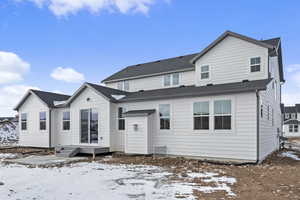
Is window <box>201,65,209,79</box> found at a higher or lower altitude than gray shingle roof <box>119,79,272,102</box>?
higher

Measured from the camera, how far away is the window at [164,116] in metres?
12.9

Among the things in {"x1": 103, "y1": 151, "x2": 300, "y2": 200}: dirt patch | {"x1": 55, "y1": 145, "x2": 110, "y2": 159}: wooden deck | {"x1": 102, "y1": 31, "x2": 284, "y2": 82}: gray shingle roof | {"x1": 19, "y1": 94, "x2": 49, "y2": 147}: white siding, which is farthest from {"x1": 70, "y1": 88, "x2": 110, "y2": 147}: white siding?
{"x1": 102, "y1": 31, "x2": 284, "y2": 82}: gray shingle roof

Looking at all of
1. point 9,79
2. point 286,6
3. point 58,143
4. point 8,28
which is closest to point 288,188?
point 286,6

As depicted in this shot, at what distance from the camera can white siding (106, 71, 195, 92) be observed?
1753 centimetres

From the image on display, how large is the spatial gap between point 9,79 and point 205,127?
915 inches

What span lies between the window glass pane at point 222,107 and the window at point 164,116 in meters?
2.65

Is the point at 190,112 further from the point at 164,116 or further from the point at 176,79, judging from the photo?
the point at 176,79

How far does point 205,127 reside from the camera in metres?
11.7

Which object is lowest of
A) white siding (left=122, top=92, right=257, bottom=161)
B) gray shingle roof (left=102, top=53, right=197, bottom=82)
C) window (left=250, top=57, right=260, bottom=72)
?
white siding (left=122, top=92, right=257, bottom=161)

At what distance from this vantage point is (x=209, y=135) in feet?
37.9

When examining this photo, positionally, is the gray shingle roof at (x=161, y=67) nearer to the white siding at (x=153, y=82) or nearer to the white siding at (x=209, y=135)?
the white siding at (x=153, y=82)

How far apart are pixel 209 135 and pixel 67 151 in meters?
8.41

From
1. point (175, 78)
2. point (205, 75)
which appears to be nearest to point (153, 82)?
point (175, 78)

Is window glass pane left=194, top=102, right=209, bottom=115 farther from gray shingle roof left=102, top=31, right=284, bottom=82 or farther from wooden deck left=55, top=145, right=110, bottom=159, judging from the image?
wooden deck left=55, top=145, right=110, bottom=159
